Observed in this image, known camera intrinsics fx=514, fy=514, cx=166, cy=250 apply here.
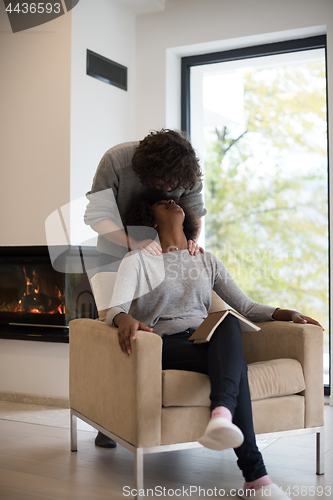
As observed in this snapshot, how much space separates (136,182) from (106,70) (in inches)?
61.7

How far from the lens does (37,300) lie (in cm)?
338

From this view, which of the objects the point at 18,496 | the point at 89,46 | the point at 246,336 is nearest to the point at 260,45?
the point at 89,46

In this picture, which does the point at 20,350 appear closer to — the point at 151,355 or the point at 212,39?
the point at 151,355

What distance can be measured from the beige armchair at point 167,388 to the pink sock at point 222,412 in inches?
7.9

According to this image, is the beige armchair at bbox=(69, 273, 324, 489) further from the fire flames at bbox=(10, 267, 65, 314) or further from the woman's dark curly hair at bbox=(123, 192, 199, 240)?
the fire flames at bbox=(10, 267, 65, 314)

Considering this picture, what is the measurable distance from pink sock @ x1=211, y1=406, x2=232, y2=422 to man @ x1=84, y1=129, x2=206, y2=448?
720 millimetres

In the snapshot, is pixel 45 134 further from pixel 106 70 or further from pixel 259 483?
pixel 259 483

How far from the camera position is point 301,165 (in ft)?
11.7

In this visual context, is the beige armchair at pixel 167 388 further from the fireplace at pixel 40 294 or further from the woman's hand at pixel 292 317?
the fireplace at pixel 40 294

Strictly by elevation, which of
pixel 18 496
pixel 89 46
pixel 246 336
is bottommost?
pixel 18 496

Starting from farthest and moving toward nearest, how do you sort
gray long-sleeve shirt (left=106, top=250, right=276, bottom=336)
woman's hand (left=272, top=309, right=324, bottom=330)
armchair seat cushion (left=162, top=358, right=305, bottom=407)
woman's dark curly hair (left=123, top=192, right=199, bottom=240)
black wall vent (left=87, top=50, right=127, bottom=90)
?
black wall vent (left=87, top=50, right=127, bottom=90)
woman's dark curly hair (left=123, top=192, right=199, bottom=240)
woman's hand (left=272, top=309, right=324, bottom=330)
gray long-sleeve shirt (left=106, top=250, right=276, bottom=336)
armchair seat cushion (left=162, top=358, right=305, bottom=407)

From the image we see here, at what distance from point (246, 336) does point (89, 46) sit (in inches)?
89.9

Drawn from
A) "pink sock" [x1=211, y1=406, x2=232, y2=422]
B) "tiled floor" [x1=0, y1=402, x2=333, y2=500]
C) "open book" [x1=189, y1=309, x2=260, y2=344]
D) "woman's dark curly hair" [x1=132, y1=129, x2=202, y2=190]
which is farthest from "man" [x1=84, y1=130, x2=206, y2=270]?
"tiled floor" [x1=0, y1=402, x2=333, y2=500]

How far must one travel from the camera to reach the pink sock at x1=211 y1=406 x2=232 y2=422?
1550 millimetres
